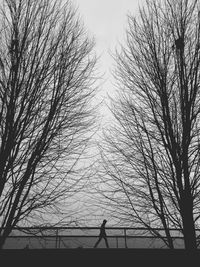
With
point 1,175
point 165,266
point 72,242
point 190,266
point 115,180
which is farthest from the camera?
point 72,242

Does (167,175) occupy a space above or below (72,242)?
above

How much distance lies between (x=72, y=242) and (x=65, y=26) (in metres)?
6.39

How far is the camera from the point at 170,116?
6.91 metres

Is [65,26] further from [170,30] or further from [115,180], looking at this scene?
[115,180]

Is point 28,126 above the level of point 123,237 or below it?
above

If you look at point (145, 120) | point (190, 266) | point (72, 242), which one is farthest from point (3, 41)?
point (190, 266)

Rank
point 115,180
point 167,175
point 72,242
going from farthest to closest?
point 72,242 → point 115,180 → point 167,175

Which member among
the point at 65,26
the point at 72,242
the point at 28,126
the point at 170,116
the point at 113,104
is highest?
the point at 65,26

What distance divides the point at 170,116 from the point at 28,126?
3.62 meters

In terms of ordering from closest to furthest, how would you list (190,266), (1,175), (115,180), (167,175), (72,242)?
(1,175) < (190,266) < (167,175) < (115,180) < (72,242)

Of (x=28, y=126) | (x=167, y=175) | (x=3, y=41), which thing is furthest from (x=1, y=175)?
(x=167, y=175)

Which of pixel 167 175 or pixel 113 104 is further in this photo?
pixel 113 104

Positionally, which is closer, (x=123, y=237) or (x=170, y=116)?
(x=170, y=116)

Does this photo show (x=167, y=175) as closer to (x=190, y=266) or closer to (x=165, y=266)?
(x=190, y=266)
